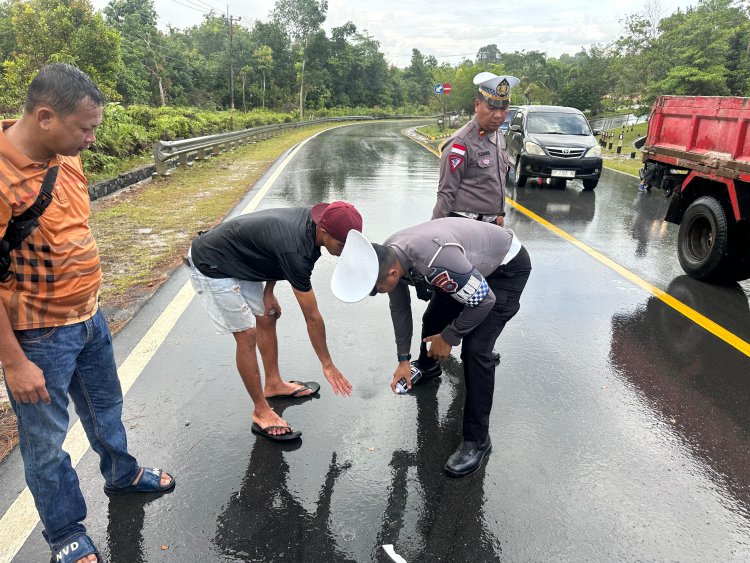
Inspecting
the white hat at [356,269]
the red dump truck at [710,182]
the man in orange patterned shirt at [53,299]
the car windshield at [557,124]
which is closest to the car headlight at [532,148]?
the car windshield at [557,124]

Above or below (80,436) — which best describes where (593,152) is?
above

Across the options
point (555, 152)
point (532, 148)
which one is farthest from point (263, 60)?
point (555, 152)

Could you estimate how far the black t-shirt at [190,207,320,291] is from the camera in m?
2.78

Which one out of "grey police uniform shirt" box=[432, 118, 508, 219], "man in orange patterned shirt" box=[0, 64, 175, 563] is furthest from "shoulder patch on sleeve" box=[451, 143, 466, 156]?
"man in orange patterned shirt" box=[0, 64, 175, 563]

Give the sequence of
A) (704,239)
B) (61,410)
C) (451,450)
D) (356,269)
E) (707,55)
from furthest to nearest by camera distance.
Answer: (707,55) < (704,239) < (451,450) < (356,269) < (61,410)

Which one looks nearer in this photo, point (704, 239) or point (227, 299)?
point (227, 299)

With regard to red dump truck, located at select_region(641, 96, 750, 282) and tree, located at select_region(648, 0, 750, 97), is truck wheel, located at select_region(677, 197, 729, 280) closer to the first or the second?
red dump truck, located at select_region(641, 96, 750, 282)

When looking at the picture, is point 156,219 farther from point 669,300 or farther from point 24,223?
point 669,300

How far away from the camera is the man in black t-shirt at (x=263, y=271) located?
2.76 meters

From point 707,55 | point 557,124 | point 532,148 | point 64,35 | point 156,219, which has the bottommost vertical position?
point 156,219

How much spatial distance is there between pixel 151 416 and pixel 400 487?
1.64 meters

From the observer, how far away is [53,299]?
217cm

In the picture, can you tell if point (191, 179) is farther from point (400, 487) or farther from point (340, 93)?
point (340, 93)

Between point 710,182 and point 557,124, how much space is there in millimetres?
7502
